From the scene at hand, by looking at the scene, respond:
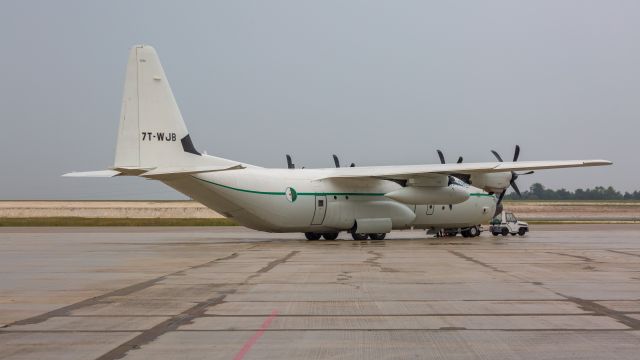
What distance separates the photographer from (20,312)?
41.1 feet

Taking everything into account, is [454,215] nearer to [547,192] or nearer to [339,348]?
[339,348]

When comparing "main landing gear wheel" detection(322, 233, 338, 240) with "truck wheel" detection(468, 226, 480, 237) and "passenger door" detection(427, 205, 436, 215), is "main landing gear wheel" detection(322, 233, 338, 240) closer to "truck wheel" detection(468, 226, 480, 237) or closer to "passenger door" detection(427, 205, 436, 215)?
"passenger door" detection(427, 205, 436, 215)

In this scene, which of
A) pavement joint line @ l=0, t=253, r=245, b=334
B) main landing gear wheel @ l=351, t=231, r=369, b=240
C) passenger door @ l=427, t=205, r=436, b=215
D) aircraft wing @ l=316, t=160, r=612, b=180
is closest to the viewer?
pavement joint line @ l=0, t=253, r=245, b=334

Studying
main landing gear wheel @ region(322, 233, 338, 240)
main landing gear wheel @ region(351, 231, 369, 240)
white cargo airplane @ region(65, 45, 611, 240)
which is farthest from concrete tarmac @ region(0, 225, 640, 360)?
main landing gear wheel @ region(322, 233, 338, 240)

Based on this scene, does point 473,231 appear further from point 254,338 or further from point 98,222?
point 254,338

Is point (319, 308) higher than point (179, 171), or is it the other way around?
point (179, 171)

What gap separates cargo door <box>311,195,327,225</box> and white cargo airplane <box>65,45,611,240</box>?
6cm

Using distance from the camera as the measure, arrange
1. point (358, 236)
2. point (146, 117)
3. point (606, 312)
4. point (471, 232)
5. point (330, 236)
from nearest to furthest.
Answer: point (606, 312), point (146, 117), point (358, 236), point (330, 236), point (471, 232)

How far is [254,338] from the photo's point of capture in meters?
10.1

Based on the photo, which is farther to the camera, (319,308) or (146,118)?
(146,118)

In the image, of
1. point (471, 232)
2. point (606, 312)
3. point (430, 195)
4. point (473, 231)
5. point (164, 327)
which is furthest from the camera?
point (473, 231)

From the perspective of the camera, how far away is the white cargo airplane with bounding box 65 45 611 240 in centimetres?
3034

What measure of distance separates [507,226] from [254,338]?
40.0 meters

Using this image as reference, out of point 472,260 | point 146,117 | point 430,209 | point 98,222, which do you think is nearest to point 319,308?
point 472,260
